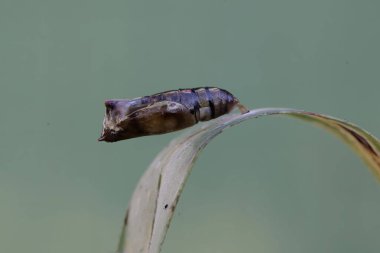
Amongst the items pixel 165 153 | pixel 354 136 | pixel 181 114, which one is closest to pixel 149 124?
pixel 181 114

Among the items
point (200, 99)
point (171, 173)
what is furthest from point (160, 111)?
point (171, 173)

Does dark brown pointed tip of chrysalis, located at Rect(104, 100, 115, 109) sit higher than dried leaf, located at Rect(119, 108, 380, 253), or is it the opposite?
dark brown pointed tip of chrysalis, located at Rect(104, 100, 115, 109)

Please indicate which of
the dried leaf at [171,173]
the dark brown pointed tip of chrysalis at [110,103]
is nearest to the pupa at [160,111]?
the dark brown pointed tip of chrysalis at [110,103]

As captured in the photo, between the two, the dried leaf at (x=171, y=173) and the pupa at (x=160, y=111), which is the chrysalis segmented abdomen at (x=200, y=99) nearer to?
the pupa at (x=160, y=111)

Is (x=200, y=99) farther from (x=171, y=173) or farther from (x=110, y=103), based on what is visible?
(x=171, y=173)

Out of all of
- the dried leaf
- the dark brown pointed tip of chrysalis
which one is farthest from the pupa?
the dried leaf

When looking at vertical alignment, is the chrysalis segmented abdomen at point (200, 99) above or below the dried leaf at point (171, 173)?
above

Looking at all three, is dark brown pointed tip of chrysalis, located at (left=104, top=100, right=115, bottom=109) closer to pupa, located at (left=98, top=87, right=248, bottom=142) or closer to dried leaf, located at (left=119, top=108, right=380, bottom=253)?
pupa, located at (left=98, top=87, right=248, bottom=142)

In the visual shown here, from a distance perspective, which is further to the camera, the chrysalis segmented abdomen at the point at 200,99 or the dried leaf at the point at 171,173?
the chrysalis segmented abdomen at the point at 200,99

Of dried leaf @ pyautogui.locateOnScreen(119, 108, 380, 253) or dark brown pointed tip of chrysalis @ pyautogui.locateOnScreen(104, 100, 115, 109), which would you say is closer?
dried leaf @ pyautogui.locateOnScreen(119, 108, 380, 253)
